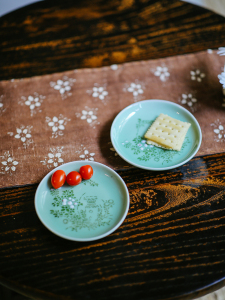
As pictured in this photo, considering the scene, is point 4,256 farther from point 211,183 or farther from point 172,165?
point 211,183

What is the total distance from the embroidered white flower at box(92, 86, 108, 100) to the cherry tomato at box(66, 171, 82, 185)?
473 mm

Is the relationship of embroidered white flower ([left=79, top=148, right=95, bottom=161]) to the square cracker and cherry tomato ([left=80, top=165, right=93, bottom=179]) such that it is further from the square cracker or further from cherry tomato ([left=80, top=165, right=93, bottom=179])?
the square cracker

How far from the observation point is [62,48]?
55.1 inches

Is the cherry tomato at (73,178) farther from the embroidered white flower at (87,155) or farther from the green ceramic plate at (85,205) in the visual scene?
the embroidered white flower at (87,155)

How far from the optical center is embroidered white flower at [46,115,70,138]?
111cm

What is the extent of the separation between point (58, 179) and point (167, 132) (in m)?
0.50

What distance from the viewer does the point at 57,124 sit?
113 cm

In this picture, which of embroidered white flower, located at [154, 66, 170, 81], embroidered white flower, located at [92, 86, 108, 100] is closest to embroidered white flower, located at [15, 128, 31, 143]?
embroidered white flower, located at [92, 86, 108, 100]

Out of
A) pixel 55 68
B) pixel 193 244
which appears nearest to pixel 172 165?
pixel 193 244

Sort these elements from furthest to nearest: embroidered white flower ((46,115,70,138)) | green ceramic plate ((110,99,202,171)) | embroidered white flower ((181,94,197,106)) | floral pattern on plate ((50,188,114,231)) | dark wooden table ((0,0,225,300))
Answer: embroidered white flower ((181,94,197,106)) < embroidered white flower ((46,115,70,138)) < green ceramic plate ((110,99,202,171)) < floral pattern on plate ((50,188,114,231)) < dark wooden table ((0,0,225,300))

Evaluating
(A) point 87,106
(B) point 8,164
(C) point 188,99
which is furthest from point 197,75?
(B) point 8,164

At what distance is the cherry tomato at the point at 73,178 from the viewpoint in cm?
91

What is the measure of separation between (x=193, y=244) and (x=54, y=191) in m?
0.52

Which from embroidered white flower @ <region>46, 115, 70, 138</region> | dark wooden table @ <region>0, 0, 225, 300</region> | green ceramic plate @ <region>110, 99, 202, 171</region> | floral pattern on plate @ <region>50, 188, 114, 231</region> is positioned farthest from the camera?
embroidered white flower @ <region>46, 115, 70, 138</region>
